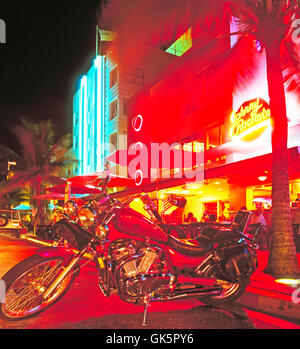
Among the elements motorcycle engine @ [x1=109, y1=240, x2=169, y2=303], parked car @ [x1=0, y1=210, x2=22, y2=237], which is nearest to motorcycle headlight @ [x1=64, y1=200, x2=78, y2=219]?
motorcycle engine @ [x1=109, y1=240, x2=169, y2=303]

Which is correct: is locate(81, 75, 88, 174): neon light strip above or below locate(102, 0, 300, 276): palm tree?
above

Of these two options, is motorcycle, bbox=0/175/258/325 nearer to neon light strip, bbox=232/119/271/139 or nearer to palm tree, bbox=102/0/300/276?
palm tree, bbox=102/0/300/276

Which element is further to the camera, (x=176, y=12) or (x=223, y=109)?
(x=223, y=109)

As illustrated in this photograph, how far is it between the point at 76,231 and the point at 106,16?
17.9 ft

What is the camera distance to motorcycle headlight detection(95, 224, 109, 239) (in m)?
3.73

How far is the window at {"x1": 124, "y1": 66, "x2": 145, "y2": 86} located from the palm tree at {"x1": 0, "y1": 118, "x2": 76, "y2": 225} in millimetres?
7429

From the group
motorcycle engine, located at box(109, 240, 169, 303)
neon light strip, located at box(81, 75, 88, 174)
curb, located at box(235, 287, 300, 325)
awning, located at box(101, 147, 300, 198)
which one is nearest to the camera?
motorcycle engine, located at box(109, 240, 169, 303)

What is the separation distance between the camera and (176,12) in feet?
23.7

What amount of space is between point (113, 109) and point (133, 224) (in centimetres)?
2684

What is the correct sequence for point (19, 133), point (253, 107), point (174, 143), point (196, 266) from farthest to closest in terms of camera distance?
1. point (19, 133)
2. point (174, 143)
3. point (253, 107)
4. point (196, 266)

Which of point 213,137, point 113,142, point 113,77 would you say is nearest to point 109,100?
point 113,77

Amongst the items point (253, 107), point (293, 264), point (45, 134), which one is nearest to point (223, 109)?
point (253, 107)

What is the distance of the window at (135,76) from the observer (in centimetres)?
2911
